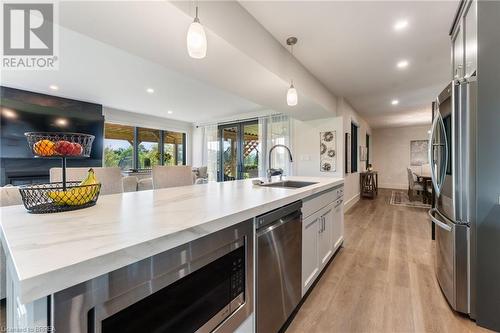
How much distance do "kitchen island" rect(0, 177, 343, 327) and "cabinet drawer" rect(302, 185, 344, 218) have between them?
0.71 metres

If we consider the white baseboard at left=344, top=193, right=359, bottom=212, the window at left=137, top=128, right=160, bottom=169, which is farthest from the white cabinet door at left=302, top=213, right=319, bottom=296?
the window at left=137, top=128, right=160, bottom=169

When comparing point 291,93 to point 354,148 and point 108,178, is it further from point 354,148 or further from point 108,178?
point 354,148

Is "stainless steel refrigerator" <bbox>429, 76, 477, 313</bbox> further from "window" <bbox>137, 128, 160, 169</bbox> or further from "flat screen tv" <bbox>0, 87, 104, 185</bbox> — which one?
"window" <bbox>137, 128, 160, 169</bbox>

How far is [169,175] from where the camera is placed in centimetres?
253

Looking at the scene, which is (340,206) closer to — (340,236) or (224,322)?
(340,236)

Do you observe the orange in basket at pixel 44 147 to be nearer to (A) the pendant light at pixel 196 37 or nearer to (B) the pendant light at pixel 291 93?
(A) the pendant light at pixel 196 37

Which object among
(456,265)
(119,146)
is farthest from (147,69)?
(456,265)

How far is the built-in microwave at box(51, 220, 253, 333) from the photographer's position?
55cm

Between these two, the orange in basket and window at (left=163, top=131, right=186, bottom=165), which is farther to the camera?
window at (left=163, top=131, right=186, bottom=165)

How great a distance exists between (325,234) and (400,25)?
7.64ft

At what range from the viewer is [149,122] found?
22.7ft

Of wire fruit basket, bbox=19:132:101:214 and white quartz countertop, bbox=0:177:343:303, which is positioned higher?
wire fruit basket, bbox=19:132:101:214

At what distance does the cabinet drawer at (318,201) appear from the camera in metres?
1.74

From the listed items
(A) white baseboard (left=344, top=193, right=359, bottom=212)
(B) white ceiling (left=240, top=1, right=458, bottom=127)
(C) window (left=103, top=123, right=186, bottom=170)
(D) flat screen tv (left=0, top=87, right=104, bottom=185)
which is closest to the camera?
(B) white ceiling (left=240, top=1, right=458, bottom=127)
